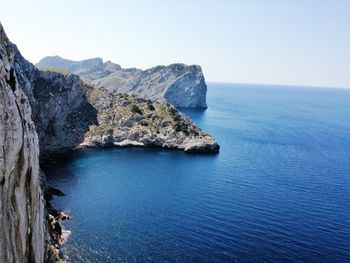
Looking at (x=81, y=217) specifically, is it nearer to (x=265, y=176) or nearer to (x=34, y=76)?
(x=265, y=176)

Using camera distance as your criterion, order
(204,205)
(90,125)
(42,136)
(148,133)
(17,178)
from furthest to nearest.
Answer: (90,125) → (148,133) → (42,136) → (204,205) → (17,178)

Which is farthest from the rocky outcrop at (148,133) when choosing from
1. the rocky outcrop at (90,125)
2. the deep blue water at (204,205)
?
the deep blue water at (204,205)

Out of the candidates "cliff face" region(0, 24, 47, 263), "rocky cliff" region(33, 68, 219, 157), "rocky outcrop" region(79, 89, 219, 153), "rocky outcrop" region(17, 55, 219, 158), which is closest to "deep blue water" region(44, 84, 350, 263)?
"rocky outcrop" region(79, 89, 219, 153)

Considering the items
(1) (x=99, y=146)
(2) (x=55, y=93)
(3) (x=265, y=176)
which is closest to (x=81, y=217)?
(3) (x=265, y=176)

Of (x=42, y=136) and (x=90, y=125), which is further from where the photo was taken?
(x=90, y=125)

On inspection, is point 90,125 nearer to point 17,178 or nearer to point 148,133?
point 148,133

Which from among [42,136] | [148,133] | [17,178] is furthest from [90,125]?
[17,178]

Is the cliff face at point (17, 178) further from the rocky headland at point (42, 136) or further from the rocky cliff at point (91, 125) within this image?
the rocky cliff at point (91, 125)
